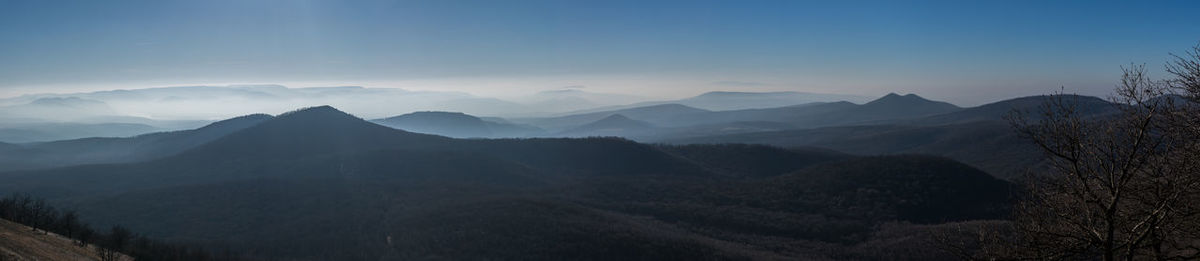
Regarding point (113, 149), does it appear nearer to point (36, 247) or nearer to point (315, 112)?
point (315, 112)

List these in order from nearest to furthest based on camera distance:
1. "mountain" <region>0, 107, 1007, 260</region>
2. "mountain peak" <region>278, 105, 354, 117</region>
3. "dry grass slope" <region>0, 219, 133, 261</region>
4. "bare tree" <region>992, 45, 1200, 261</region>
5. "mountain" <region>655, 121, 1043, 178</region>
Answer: "bare tree" <region>992, 45, 1200, 261</region>, "dry grass slope" <region>0, 219, 133, 261</region>, "mountain" <region>0, 107, 1007, 260</region>, "mountain" <region>655, 121, 1043, 178</region>, "mountain peak" <region>278, 105, 354, 117</region>

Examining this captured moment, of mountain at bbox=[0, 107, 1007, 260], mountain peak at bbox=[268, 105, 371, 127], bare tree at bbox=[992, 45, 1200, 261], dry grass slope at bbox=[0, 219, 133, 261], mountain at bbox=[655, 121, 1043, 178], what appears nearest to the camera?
bare tree at bbox=[992, 45, 1200, 261]

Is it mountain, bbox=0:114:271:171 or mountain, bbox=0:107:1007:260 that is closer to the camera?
mountain, bbox=0:107:1007:260

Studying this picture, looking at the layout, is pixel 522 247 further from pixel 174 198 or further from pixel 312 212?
pixel 174 198

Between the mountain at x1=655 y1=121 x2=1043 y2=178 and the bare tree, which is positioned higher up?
the bare tree

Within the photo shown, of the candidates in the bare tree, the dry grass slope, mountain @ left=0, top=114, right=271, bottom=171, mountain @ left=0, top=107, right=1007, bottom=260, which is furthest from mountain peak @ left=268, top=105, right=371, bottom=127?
the bare tree

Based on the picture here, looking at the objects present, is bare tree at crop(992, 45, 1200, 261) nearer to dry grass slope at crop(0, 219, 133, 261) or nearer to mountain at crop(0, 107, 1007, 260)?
dry grass slope at crop(0, 219, 133, 261)

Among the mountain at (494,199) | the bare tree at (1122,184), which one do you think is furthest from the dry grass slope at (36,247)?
the bare tree at (1122,184)
